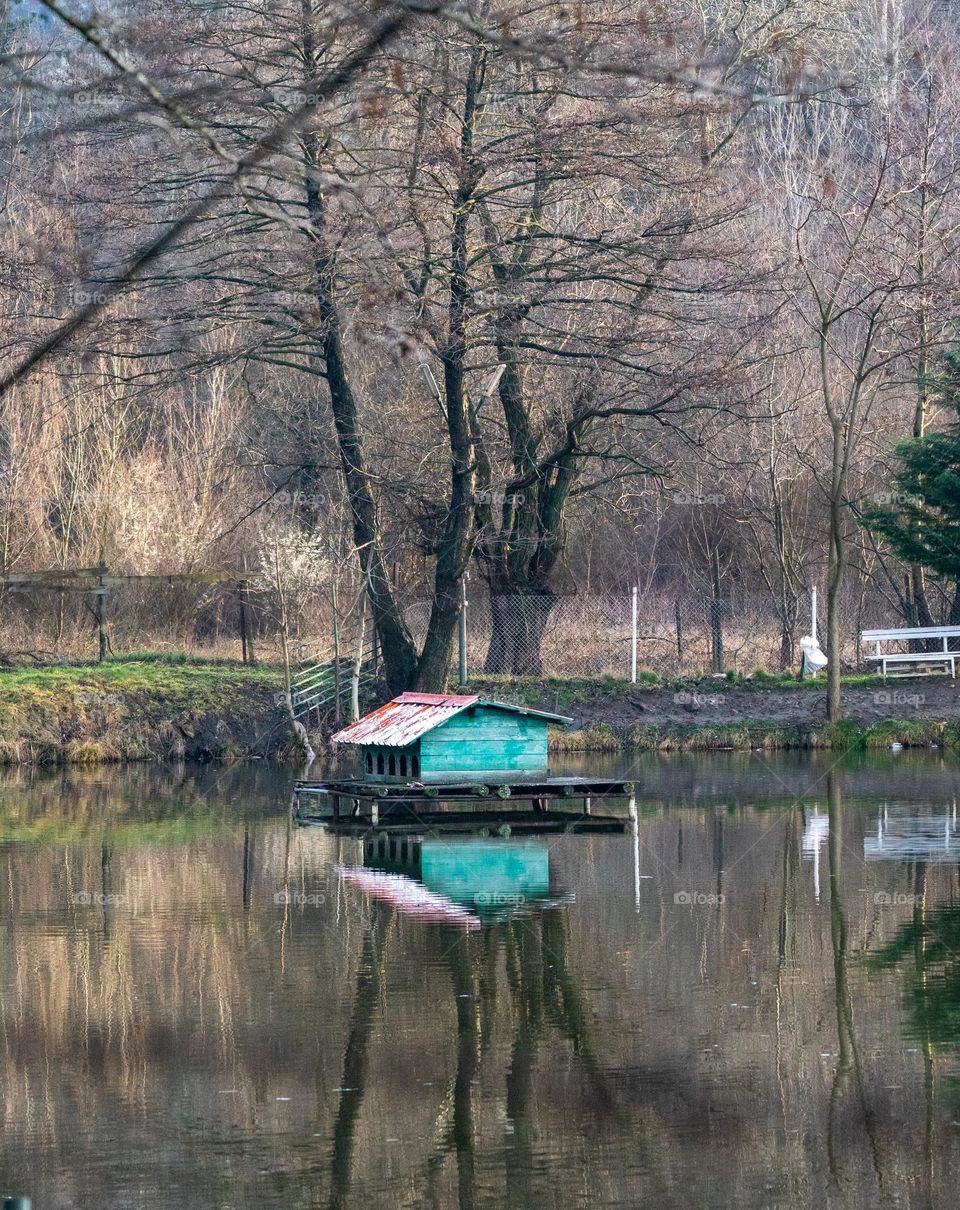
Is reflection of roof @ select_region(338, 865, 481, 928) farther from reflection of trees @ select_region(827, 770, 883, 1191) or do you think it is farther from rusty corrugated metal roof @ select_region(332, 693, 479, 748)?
rusty corrugated metal roof @ select_region(332, 693, 479, 748)

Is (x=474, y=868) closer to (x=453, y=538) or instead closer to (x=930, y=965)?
(x=930, y=965)

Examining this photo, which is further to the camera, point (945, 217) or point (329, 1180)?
point (945, 217)

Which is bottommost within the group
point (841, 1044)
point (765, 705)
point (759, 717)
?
point (841, 1044)

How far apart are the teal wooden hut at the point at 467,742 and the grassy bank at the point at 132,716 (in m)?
8.15

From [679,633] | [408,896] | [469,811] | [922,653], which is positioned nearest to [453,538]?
[679,633]

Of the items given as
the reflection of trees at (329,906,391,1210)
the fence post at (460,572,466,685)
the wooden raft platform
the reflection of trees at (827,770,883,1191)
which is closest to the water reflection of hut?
the wooden raft platform

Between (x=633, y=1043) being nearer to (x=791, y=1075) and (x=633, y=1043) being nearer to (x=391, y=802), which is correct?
(x=791, y=1075)

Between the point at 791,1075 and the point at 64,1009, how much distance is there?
4631mm

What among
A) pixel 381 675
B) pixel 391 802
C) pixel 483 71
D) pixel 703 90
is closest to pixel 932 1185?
pixel 703 90

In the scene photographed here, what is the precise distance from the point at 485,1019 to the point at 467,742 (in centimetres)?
1024

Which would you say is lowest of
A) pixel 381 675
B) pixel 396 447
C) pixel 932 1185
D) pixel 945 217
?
pixel 932 1185

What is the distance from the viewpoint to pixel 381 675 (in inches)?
1219

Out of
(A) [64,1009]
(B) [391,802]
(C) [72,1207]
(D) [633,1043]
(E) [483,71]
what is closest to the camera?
(C) [72,1207]

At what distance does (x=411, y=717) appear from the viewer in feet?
68.9
